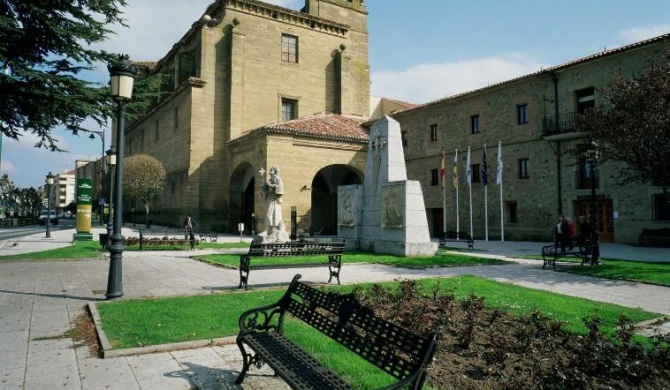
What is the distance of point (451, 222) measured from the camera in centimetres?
2947

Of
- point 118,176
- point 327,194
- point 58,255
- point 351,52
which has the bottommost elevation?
point 58,255

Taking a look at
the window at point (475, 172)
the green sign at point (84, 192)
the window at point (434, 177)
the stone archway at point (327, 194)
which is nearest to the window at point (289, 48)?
the stone archway at point (327, 194)

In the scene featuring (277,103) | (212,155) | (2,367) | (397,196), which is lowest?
(2,367)

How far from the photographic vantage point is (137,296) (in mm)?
7691

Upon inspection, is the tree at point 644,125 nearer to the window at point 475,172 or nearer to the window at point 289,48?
the window at point 475,172

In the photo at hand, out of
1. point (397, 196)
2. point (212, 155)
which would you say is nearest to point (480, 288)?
point (397, 196)

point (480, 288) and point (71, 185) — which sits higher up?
point (71, 185)

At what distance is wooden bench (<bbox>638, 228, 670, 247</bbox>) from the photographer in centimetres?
1962

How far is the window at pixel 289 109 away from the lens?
33062 mm

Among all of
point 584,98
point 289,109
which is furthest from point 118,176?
point 289,109

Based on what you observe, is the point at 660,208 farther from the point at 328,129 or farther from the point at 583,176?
the point at 328,129

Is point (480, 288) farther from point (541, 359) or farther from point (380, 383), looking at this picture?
point (380, 383)

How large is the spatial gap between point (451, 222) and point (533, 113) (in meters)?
8.81

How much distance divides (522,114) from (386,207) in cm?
1532
